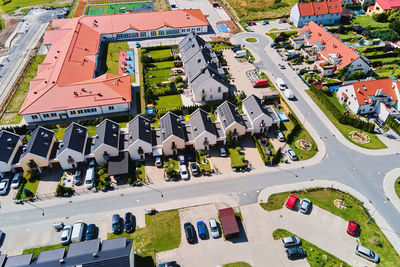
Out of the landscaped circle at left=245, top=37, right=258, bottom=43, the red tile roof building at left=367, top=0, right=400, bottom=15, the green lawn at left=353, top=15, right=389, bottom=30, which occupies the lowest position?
the landscaped circle at left=245, top=37, right=258, bottom=43

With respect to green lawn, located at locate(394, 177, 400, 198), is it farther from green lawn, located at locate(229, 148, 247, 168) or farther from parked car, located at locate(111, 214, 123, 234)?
parked car, located at locate(111, 214, 123, 234)

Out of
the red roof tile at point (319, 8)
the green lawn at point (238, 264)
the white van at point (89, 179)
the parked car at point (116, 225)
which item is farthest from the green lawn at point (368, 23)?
the parked car at point (116, 225)

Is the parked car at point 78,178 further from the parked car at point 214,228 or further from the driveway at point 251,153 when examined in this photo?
the driveway at point 251,153

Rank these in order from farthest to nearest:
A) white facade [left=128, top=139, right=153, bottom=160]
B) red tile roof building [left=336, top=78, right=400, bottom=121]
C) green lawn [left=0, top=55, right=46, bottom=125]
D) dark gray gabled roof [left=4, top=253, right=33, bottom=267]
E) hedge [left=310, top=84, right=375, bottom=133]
A: green lawn [left=0, top=55, right=46, bottom=125] → red tile roof building [left=336, top=78, right=400, bottom=121] → hedge [left=310, top=84, right=375, bottom=133] → white facade [left=128, top=139, right=153, bottom=160] → dark gray gabled roof [left=4, top=253, right=33, bottom=267]

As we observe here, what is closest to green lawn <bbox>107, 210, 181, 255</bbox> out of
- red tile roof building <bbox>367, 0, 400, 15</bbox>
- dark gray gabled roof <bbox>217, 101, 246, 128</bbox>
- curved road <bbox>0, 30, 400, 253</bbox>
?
curved road <bbox>0, 30, 400, 253</bbox>

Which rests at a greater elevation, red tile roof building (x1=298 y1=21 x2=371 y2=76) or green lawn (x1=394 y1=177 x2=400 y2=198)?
red tile roof building (x1=298 y1=21 x2=371 y2=76)

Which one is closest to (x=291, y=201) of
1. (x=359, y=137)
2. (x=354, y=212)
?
(x=354, y=212)

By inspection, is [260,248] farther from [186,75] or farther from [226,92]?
[186,75]
